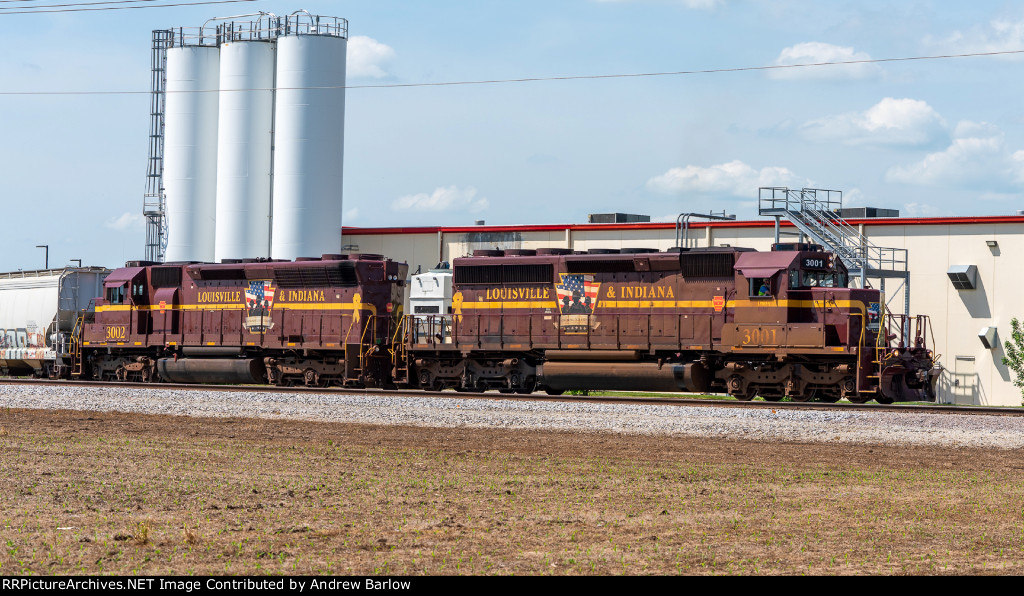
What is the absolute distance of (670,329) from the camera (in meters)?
23.9

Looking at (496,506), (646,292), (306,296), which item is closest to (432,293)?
(306,296)

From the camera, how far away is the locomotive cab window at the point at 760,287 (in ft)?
74.8

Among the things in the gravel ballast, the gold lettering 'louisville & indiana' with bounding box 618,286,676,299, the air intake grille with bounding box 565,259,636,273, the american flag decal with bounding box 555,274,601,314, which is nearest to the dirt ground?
the gravel ballast

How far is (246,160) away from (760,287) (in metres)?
24.2

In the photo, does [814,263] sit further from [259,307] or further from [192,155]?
[192,155]

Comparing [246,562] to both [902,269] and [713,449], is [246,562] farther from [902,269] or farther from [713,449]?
[902,269]

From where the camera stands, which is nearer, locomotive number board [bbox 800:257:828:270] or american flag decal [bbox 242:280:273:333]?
locomotive number board [bbox 800:257:828:270]

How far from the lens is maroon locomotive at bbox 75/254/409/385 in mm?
27406

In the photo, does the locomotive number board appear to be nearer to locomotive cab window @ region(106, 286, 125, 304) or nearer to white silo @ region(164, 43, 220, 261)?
locomotive cab window @ region(106, 286, 125, 304)

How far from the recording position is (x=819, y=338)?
22047mm

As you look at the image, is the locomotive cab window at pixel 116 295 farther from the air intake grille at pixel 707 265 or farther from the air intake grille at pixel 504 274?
the air intake grille at pixel 707 265

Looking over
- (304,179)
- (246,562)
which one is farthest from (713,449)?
(304,179)

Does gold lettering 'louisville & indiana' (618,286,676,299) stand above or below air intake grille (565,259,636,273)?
below

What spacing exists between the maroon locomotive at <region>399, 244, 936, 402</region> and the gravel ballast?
2.94 metres
